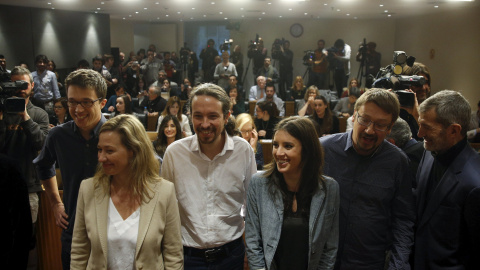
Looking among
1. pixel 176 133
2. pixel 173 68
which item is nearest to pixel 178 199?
pixel 176 133

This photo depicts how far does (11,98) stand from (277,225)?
1484mm

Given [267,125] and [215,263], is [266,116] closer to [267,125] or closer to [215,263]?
[267,125]

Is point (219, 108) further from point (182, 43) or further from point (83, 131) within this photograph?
point (182, 43)

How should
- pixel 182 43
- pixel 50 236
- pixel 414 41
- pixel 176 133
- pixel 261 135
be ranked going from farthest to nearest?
pixel 182 43 < pixel 414 41 < pixel 261 135 < pixel 176 133 < pixel 50 236

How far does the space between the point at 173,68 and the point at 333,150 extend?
477 inches

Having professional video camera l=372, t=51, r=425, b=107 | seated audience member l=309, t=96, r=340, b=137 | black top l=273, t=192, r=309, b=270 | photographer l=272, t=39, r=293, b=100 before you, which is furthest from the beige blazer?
photographer l=272, t=39, r=293, b=100

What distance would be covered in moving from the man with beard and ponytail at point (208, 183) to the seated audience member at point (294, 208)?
168mm

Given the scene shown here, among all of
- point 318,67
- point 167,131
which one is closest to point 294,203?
point 167,131

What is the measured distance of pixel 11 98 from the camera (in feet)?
6.93

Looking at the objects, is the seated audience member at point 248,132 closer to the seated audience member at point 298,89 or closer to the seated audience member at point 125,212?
the seated audience member at point 125,212

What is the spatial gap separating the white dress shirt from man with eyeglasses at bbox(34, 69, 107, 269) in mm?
402

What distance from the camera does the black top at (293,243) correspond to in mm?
1771

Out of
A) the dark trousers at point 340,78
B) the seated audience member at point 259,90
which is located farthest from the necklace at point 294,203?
the dark trousers at point 340,78

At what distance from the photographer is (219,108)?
1917 millimetres
